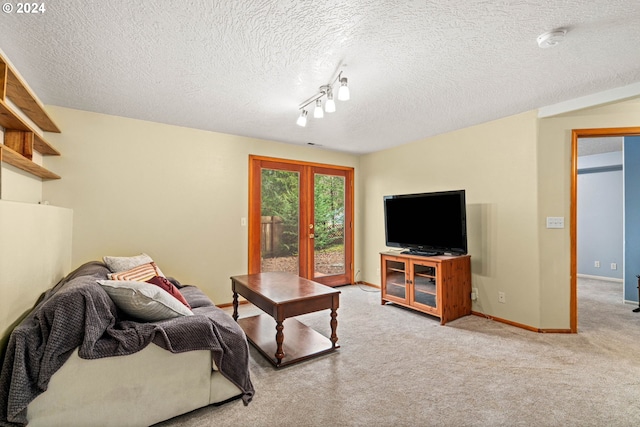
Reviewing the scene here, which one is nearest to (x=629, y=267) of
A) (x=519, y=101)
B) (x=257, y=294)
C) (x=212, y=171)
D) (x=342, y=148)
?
(x=519, y=101)

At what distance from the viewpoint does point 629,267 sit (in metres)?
4.08

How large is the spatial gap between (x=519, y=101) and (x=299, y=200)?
3.03 meters

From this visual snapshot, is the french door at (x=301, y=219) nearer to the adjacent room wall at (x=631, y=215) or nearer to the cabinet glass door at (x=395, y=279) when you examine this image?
the cabinet glass door at (x=395, y=279)

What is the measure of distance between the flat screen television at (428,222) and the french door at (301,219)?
→ 3.63 feet

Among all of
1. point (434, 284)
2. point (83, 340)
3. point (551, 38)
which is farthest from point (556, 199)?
point (83, 340)

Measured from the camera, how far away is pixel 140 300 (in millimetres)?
1682

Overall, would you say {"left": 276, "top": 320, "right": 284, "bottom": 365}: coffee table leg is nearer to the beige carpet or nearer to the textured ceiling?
the beige carpet

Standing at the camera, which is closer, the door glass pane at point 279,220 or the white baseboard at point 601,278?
the door glass pane at point 279,220

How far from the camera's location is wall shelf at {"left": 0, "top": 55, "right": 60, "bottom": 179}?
1772 millimetres

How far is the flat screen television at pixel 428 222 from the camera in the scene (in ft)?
10.9

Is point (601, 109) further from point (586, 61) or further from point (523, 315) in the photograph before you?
point (523, 315)

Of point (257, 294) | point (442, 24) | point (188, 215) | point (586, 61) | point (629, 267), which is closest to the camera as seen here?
point (442, 24)

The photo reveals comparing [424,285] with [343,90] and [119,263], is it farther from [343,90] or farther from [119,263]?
[119,263]

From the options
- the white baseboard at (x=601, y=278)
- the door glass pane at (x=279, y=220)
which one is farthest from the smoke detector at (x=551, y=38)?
the white baseboard at (x=601, y=278)
